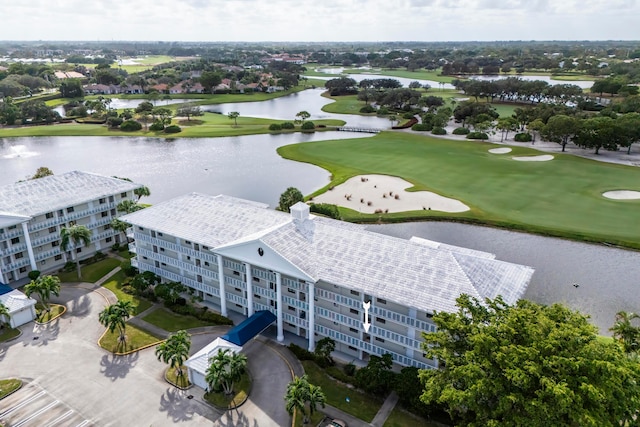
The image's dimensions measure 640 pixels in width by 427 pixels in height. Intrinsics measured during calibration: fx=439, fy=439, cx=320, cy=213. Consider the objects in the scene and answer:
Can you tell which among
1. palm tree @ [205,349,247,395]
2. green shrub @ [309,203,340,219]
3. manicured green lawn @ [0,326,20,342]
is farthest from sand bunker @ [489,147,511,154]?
manicured green lawn @ [0,326,20,342]

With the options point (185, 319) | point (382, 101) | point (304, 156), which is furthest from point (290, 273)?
point (382, 101)

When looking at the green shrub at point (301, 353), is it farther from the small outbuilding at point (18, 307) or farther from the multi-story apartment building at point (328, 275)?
the small outbuilding at point (18, 307)

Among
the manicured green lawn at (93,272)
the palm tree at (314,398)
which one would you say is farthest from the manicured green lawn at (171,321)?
the palm tree at (314,398)

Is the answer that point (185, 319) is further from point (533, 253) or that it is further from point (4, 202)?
point (533, 253)

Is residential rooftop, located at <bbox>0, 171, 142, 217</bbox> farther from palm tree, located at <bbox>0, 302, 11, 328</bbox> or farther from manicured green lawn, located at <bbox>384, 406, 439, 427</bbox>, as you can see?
manicured green lawn, located at <bbox>384, 406, 439, 427</bbox>

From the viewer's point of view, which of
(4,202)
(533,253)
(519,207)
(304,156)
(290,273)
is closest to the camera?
(290,273)

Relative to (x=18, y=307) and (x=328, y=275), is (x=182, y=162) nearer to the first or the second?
(x=18, y=307)

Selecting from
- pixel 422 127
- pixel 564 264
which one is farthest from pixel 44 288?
pixel 422 127
